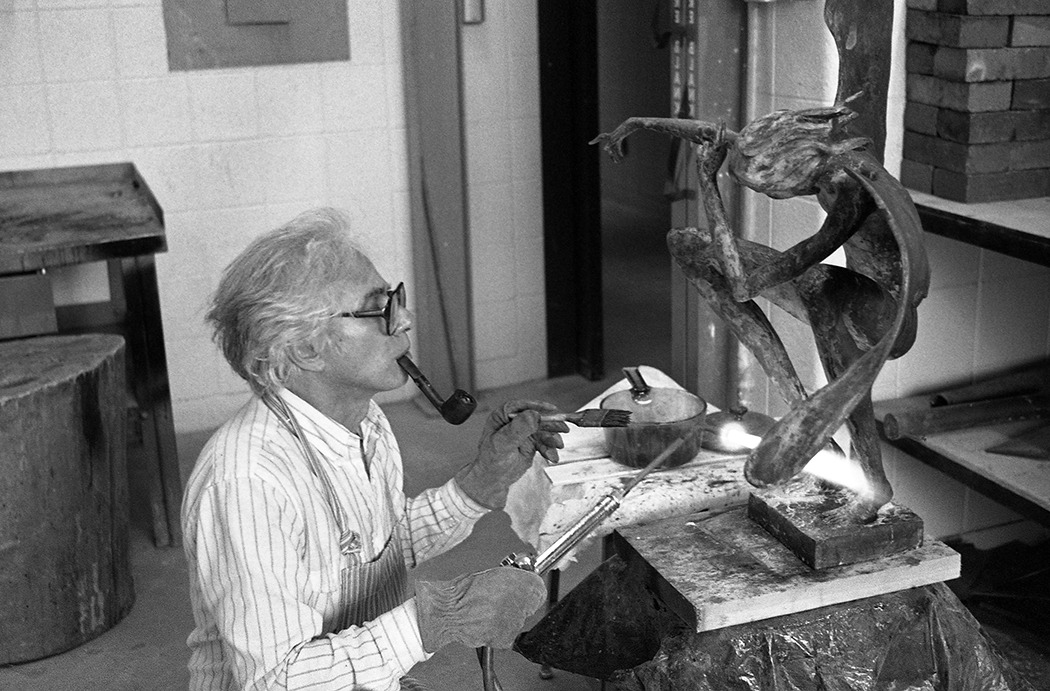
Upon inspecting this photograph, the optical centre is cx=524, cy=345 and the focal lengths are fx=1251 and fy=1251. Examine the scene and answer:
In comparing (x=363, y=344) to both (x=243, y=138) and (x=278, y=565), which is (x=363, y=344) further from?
(x=243, y=138)

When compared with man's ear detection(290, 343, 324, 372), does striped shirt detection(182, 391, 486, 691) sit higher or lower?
lower

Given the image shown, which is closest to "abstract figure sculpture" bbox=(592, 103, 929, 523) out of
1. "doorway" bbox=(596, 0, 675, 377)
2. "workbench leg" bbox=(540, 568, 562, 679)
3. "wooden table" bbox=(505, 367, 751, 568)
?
"wooden table" bbox=(505, 367, 751, 568)

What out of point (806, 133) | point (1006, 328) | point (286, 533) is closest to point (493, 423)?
point (286, 533)

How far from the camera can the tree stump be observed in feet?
10.8

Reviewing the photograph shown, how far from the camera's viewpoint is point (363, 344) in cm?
213

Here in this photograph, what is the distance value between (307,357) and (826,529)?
3.02ft

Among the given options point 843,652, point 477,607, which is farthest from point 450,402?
point 843,652

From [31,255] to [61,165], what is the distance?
3.75ft

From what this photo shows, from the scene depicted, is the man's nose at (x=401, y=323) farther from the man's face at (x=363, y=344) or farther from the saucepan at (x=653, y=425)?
the saucepan at (x=653, y=425)

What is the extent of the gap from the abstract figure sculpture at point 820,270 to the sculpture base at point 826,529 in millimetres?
34

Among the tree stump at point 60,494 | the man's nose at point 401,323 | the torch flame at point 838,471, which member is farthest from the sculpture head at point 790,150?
the tree stump at point 60,494

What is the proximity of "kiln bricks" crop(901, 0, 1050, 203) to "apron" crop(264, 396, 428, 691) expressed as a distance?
1.72 m

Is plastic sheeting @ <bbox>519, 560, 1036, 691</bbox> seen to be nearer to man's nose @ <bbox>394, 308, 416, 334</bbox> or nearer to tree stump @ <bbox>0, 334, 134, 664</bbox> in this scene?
man's nose @ <bbox>394, 308, 416, 334</bbox>

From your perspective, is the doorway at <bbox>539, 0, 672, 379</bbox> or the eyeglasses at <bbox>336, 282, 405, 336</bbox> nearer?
the eyeglasses at <bbox>336, 282, 405, 336</bbox>
